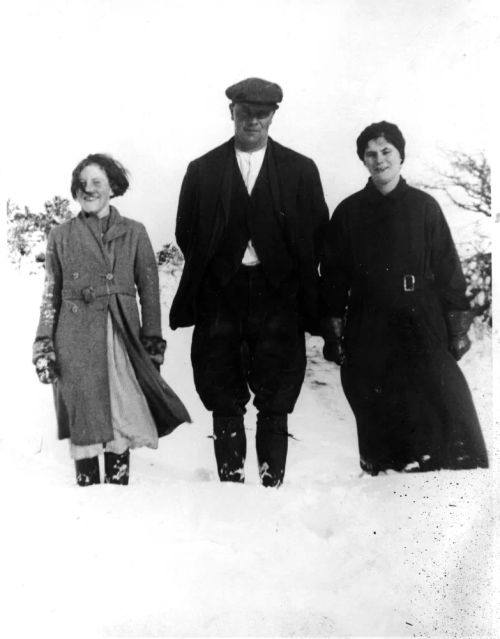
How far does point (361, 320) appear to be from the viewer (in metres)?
2.89

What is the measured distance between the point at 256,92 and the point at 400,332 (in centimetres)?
97

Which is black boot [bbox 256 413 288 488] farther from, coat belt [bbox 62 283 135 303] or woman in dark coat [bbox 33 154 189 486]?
coat belt [bbox 62 283 135 303]

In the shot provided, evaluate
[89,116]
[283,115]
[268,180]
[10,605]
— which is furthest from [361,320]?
[10,605]

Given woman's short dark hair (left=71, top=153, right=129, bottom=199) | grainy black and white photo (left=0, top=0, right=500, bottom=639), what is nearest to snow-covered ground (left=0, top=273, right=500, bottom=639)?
grainy black and white photo (left=0, top=0, right=500, bottom=639)

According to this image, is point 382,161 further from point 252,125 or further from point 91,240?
point 91,240

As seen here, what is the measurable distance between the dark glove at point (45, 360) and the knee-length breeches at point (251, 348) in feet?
1.74

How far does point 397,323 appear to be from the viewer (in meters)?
2.88

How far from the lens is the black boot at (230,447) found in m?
2.81

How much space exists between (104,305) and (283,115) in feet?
3.01

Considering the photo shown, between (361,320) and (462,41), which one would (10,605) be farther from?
(462,41)

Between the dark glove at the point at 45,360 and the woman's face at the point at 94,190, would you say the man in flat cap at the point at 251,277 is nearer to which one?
the woman's face at the point at 94,190

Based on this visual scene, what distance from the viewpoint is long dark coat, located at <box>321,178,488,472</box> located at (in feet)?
9.46

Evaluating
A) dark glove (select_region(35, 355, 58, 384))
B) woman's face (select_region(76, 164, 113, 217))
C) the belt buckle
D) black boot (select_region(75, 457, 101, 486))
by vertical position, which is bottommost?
black boot (select_region(75, 457, 101, 486))

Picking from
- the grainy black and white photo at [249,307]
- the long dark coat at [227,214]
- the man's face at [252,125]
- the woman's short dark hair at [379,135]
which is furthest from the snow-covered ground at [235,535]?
the woman's short dark hair at [379,135]
